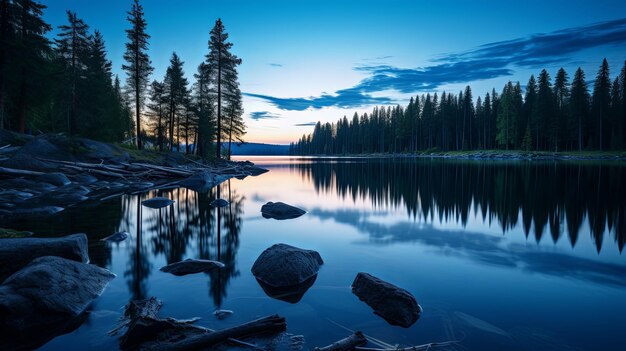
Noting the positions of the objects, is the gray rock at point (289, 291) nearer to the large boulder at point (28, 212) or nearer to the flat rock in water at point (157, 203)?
the flat rock in water at point (157, 203)

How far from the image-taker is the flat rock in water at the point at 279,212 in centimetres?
1497

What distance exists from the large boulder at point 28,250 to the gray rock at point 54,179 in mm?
14933

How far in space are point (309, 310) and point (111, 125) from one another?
4434 cm

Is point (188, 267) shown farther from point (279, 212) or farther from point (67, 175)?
point (67, 175)

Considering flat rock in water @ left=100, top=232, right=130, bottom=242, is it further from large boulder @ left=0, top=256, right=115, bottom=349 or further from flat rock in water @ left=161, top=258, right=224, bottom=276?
large boulder @ left=0, top=256, right=115, bottom=349

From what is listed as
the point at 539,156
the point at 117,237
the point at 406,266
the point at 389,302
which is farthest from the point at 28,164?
A: the point at 539,156

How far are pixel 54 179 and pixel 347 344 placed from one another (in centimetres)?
2204

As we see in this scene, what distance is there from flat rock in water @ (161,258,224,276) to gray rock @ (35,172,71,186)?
16553mm

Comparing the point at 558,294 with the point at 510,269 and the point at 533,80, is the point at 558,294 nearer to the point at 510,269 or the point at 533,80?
the point at 510,269

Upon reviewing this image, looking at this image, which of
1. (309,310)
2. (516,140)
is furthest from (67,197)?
(516,140)

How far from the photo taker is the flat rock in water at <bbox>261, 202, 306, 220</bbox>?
14969 mm

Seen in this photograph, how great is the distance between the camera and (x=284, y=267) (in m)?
6.98

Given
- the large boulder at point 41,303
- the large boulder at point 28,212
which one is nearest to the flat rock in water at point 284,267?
the large boulder at point 41,303

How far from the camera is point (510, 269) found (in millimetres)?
7984
